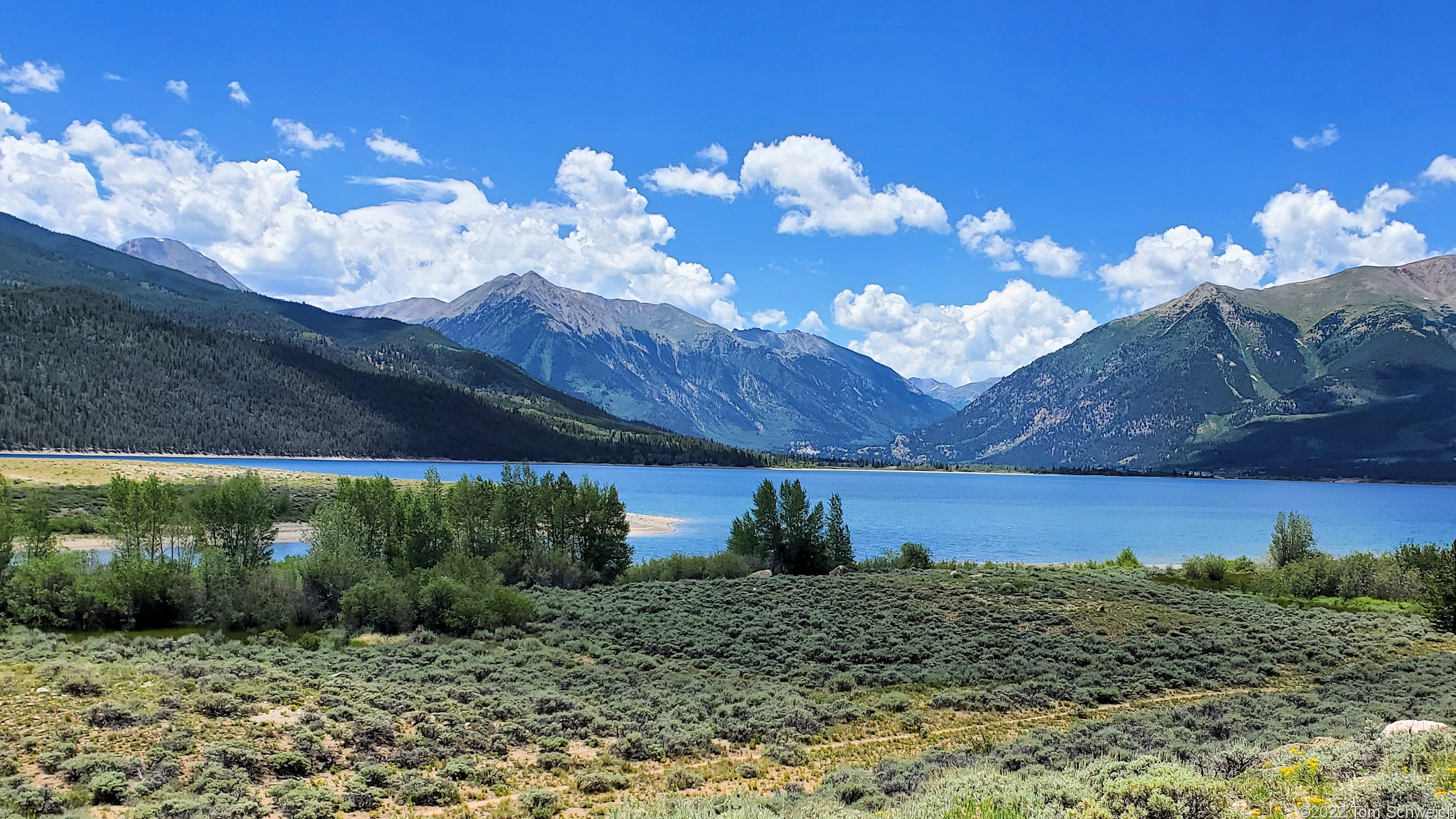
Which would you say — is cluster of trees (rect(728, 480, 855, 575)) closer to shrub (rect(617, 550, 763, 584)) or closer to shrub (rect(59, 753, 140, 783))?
shrub (rect(617, 550, 763, 584))

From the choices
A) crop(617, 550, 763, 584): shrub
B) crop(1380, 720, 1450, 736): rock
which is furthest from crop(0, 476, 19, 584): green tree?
crop(1380, 720, 1450, 736): rock

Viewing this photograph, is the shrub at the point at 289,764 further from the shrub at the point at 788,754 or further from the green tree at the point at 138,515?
the green tree at the point at 138,515

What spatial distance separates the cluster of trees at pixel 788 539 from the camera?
180ft

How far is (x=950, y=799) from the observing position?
35.8 feet

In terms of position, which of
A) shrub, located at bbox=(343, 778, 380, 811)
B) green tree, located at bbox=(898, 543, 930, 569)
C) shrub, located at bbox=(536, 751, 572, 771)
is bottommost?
green tree, located at bbox=(898, 543, 930, 569)

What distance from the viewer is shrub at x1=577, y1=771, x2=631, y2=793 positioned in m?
14.7

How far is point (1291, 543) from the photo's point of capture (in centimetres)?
6147

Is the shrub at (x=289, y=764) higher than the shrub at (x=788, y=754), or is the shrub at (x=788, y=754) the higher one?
the shrub at (x=289, y=764)

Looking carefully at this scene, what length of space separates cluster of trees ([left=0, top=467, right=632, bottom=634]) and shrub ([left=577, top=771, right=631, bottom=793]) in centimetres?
1777

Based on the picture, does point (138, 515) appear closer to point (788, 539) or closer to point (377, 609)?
point (377, 609)

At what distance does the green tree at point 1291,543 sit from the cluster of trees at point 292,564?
180ft

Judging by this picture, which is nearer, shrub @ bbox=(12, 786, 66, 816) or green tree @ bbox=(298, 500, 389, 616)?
shrub @ bbox=(12, 786, 66, 816)

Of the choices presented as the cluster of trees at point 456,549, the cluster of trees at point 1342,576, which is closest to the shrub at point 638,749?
the cluster of trees at point 456,549

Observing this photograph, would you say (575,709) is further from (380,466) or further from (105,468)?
(380,466)
